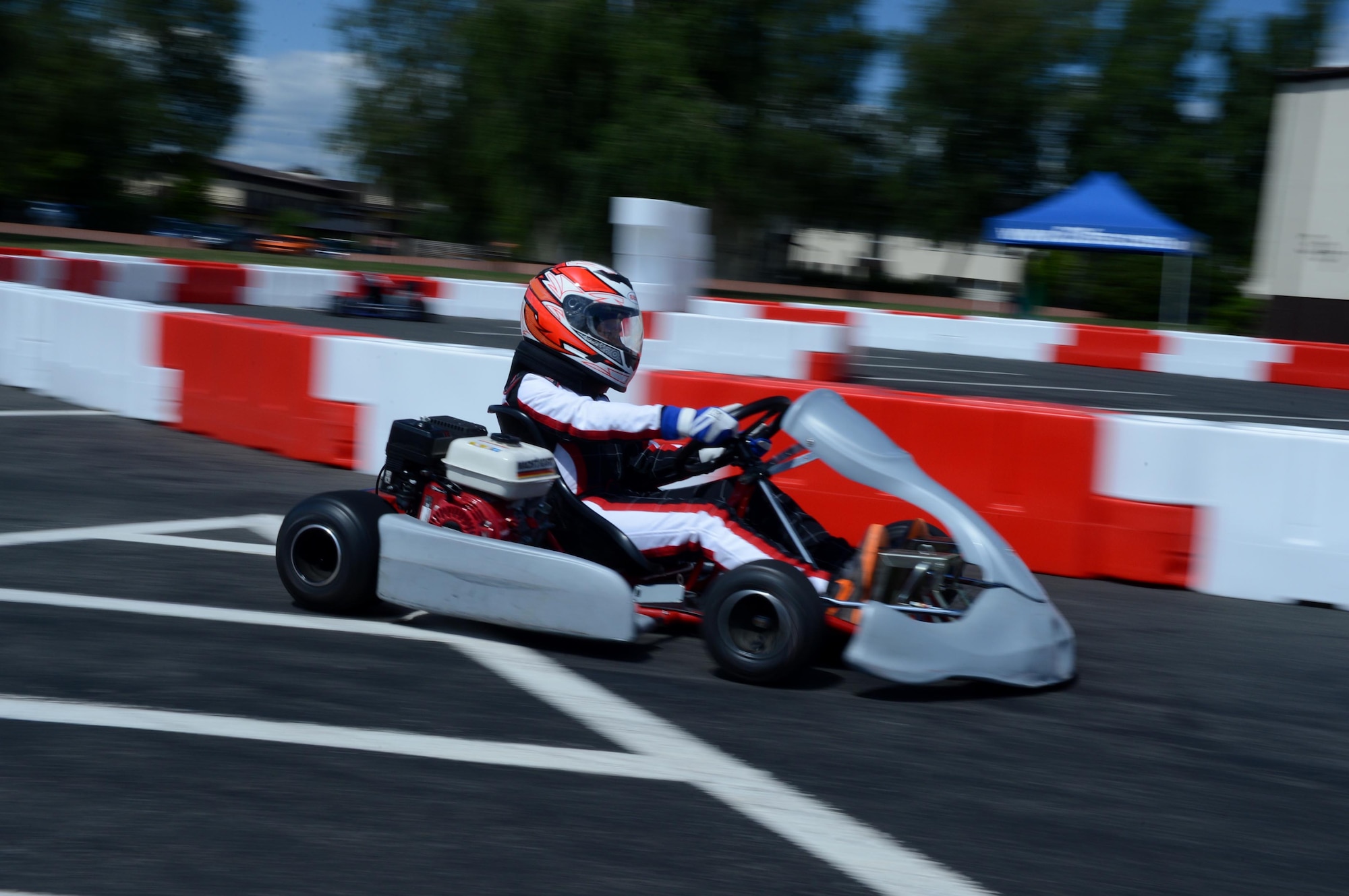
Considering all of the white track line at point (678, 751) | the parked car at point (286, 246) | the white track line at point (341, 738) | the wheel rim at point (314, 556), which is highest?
the parked car at point (286, 246)

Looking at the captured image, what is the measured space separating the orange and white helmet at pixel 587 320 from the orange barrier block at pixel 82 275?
447 inches

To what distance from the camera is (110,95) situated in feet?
149

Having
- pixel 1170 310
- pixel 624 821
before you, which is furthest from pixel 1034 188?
pixel 624 821

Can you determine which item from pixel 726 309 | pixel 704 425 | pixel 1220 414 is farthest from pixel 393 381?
pixel 726 309

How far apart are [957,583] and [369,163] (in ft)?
121

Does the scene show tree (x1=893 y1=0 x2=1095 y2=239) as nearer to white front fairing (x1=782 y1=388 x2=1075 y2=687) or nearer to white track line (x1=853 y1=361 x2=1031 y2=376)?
white track line (x1=853 y1=361 x2=1031 y2=376)

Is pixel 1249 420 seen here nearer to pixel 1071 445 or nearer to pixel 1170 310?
pixel 1071 445

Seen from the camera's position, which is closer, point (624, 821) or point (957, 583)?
point (624, 821)

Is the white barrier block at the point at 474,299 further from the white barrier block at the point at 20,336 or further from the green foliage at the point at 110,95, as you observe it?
the green foliage at the point at 110,95

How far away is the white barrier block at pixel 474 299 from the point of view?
1798 centimetres

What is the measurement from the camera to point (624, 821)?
2.74 meters

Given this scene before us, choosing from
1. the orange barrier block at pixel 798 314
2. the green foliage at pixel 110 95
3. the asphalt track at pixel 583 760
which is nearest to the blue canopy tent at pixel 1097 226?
the orange barrier block at pixel 798 314

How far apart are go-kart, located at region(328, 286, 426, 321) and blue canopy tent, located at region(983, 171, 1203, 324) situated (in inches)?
457

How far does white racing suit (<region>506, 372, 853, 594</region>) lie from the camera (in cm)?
394
